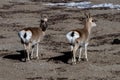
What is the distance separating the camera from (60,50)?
22062 mm

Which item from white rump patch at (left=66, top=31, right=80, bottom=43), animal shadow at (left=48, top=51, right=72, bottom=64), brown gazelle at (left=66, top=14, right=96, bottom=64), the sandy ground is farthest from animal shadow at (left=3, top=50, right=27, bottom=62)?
white rump patch at (left=66, top=31, right=80, bottom=43)

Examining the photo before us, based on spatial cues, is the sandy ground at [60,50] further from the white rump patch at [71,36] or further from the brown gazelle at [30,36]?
the white rump patch at [71,36]

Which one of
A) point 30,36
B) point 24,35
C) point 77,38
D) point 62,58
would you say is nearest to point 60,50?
point 62,58

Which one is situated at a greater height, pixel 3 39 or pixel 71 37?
pixel 71 37

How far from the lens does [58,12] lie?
3862 centimetres

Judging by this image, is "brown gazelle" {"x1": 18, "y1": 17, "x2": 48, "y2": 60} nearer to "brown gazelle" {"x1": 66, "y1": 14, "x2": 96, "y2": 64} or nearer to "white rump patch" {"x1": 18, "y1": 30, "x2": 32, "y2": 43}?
"white rump patch" {"x1": 18, "y1": 30, "x2": 32, "y2": 43}

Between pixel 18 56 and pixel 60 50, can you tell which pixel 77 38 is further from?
pixel 60 50

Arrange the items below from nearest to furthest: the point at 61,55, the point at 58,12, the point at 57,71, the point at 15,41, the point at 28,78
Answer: the point at 28,78 → the point at 57,71 → the point at 61,55 → the point at 15,41 → the point at 58,12

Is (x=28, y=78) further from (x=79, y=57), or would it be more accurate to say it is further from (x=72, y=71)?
(x=79, y=57)

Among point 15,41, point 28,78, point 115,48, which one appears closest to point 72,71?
point 28,78

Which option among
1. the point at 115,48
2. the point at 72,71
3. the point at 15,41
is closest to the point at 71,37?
the point at 72,71

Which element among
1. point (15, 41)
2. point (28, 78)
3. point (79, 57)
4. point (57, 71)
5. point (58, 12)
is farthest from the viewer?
point (58, 12)

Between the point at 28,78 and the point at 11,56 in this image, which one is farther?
the point at 11,56

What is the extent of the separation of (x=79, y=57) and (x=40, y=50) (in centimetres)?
308
